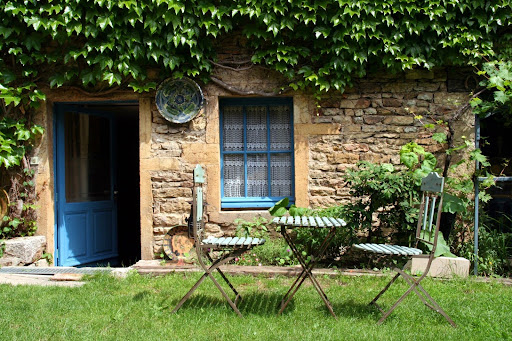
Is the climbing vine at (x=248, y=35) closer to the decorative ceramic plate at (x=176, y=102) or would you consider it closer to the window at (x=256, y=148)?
the decorative ceramic plate at (x=176, y=102)

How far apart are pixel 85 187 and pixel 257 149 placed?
2638mm

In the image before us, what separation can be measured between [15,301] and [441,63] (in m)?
5.46

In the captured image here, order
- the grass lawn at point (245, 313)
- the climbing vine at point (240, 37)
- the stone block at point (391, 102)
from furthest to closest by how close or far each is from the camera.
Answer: the stone block at point (391, 102)
the climbing vine at point (240, 37)
the grass lawn at point (245, 313)

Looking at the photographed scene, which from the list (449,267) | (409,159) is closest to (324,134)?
(409,159)

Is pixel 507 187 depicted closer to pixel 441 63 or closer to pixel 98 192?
pixel 441 63

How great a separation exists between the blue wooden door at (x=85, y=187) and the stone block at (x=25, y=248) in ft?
1.22

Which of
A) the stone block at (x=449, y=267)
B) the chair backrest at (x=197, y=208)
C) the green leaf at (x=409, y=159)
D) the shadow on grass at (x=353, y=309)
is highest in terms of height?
the green leaf at (x=409, y=159)

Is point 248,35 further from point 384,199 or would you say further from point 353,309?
point 353,309

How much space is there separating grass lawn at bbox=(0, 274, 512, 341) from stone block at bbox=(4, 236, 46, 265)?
4.06 ft

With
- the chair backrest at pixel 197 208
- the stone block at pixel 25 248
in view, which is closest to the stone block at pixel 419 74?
the chair backrest at pixel 197 208

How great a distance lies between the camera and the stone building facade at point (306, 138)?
6.13 metres

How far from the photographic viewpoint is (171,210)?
616 centimetres

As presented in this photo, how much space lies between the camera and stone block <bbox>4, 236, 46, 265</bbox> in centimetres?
570

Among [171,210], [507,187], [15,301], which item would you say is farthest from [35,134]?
[507,187]
